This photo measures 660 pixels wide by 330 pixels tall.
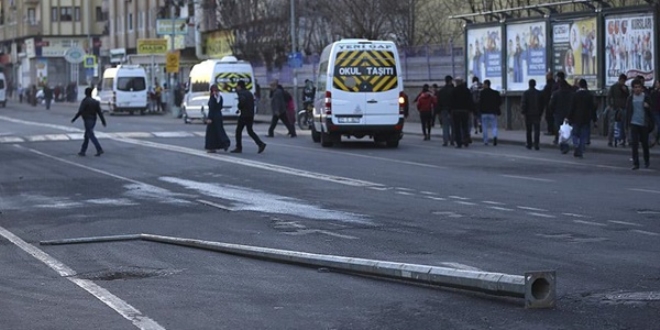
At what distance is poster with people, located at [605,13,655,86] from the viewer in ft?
107

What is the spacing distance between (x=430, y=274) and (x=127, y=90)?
59250mm

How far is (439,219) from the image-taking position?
15508 mm

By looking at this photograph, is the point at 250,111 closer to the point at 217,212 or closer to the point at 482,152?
the point at 482,152

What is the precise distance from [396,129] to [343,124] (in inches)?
52.6

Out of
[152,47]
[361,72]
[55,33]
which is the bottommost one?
[361,72]

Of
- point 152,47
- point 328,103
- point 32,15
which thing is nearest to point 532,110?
point 328,103

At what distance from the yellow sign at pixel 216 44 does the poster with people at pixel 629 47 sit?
141ft

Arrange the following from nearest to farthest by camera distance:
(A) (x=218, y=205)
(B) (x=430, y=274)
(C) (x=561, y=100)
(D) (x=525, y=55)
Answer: (B) (x=430, y=274), (A) (x=218, y=205), (C) (x=561, y=100), (D) (x=525, y=55)

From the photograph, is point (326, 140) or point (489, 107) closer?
point (326, 140)

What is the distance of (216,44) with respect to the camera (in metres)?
79.5

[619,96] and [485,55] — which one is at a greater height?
[485,55]

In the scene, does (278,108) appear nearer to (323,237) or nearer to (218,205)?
(218,205)

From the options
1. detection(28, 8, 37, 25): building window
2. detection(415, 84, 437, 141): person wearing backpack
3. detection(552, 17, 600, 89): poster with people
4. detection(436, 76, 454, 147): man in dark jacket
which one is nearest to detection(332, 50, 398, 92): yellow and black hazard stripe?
detection(436, 76, 454, 147): man in dark jacket

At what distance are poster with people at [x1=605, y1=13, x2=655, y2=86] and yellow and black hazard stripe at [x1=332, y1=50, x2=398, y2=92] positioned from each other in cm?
627
